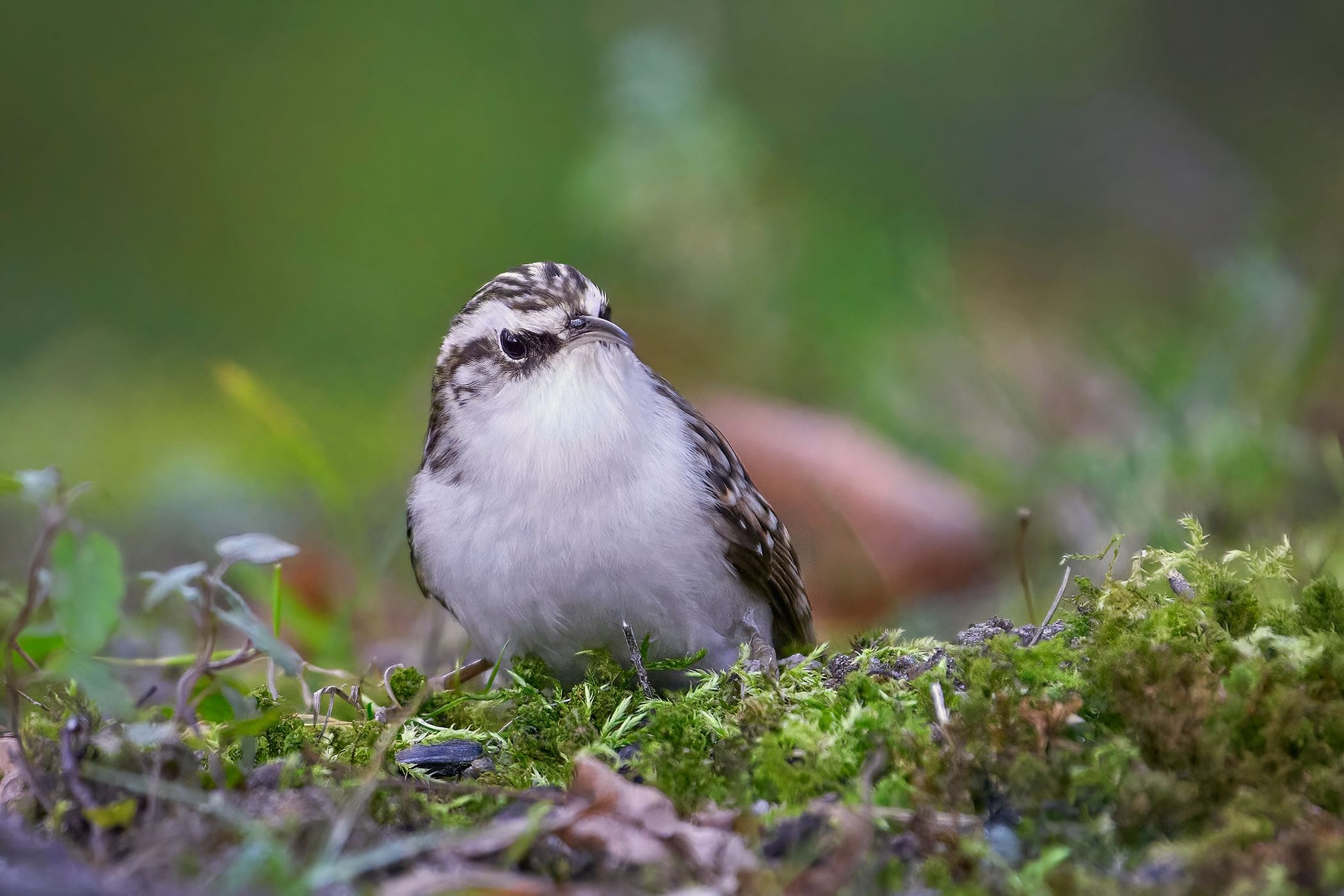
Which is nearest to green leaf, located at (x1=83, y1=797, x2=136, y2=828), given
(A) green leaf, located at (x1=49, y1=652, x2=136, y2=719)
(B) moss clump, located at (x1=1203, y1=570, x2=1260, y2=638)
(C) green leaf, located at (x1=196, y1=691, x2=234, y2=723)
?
(A) green leaf, located at (x1=49, y1=652, x2=136, y2=719)

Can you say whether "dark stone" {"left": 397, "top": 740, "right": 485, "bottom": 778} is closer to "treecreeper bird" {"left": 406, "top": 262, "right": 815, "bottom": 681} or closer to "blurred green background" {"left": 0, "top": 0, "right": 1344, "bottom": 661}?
"treecreeper bird" {"left": 406, "top": 262, "right": 815, "bottom": 681}

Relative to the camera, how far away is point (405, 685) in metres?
4.57

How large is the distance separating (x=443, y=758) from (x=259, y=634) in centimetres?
95

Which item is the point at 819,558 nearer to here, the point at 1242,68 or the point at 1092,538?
the point at 1092,538

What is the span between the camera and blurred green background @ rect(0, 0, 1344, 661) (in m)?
8.37

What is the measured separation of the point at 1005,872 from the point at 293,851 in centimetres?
149

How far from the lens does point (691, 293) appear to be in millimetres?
12578

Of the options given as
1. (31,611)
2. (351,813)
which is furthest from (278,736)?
(351,813)

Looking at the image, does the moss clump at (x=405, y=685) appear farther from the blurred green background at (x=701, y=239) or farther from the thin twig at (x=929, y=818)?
the thin twig at (x=929, y=818)

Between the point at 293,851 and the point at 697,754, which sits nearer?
the point at 293,851

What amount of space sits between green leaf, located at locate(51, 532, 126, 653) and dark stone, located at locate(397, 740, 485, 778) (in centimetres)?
116

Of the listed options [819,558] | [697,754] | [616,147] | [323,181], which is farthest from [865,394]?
[323,181]

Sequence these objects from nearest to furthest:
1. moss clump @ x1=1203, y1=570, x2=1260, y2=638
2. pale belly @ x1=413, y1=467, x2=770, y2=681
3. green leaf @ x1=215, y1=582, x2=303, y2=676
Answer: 1. green leaf @ x1=215, y1=582, x2=303, y2=676
2. moss clump @ x1=1203, y1=570, x2=1260, y2=638
3. pale belly @ x1=413, y1=467, x2=770, y2=681

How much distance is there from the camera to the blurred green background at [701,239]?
8.37 meters
